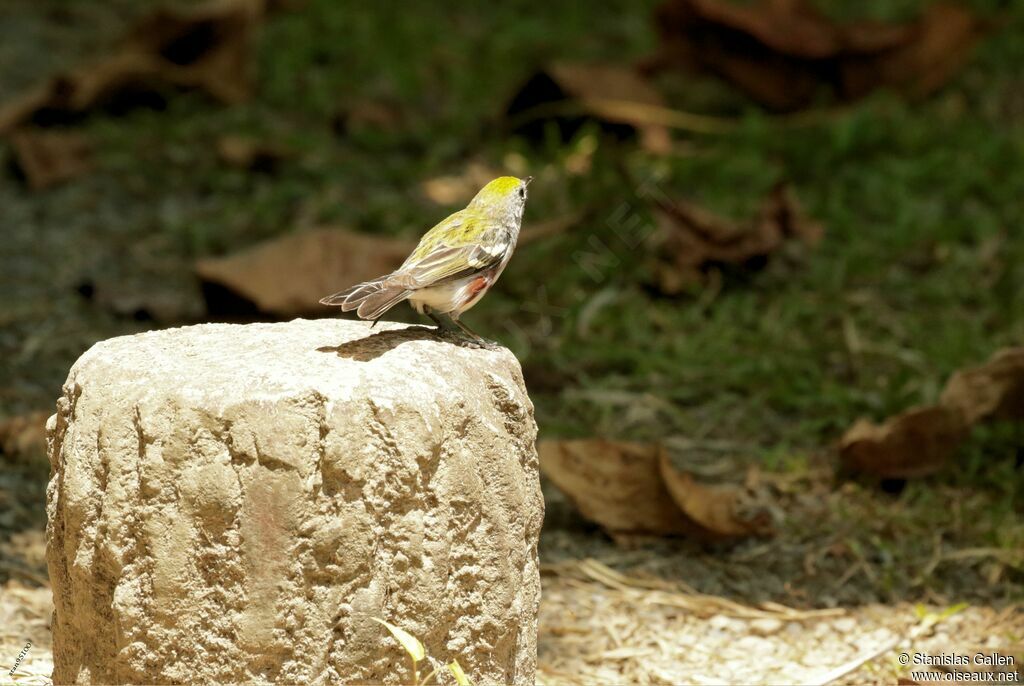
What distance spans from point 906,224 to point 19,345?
169 inches

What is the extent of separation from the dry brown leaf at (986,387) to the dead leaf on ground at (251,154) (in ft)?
13.3

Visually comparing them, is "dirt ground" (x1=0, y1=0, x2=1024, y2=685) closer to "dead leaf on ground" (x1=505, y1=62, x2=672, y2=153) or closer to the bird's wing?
"dead leaf on ground" (x1=505, y1=62, x2=672, y2=153)

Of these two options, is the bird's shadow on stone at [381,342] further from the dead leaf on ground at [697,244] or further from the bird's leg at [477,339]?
the dead leaf on ground at [697,244]

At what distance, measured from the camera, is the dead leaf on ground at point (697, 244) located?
21.4 feet

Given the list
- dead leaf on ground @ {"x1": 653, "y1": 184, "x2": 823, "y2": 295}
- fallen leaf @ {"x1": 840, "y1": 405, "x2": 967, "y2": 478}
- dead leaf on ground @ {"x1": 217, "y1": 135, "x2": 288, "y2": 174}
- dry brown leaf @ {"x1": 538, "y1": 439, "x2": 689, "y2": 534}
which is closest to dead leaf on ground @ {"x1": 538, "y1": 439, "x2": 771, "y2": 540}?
dry brown leaf @ {"x1": 538, "y1": 439, "x2": 689, "y2": 534}

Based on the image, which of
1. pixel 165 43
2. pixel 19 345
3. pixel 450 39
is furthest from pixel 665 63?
pixel 19 345

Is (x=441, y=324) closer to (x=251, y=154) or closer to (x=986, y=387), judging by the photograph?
(x=986, y=387)

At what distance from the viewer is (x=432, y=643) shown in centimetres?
294

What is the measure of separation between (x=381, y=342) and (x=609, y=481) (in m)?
1.68

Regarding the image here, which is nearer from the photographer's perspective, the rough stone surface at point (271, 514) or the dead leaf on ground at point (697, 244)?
the rough stone surface at point (271, 514)

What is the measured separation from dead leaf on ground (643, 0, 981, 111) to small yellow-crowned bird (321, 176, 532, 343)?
4749 millimetres

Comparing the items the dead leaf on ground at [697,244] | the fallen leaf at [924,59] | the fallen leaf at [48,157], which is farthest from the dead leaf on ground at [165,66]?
the fallen leaf at [924,59]

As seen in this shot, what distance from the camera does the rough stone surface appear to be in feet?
9.00

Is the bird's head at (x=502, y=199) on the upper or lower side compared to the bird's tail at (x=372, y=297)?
lower
